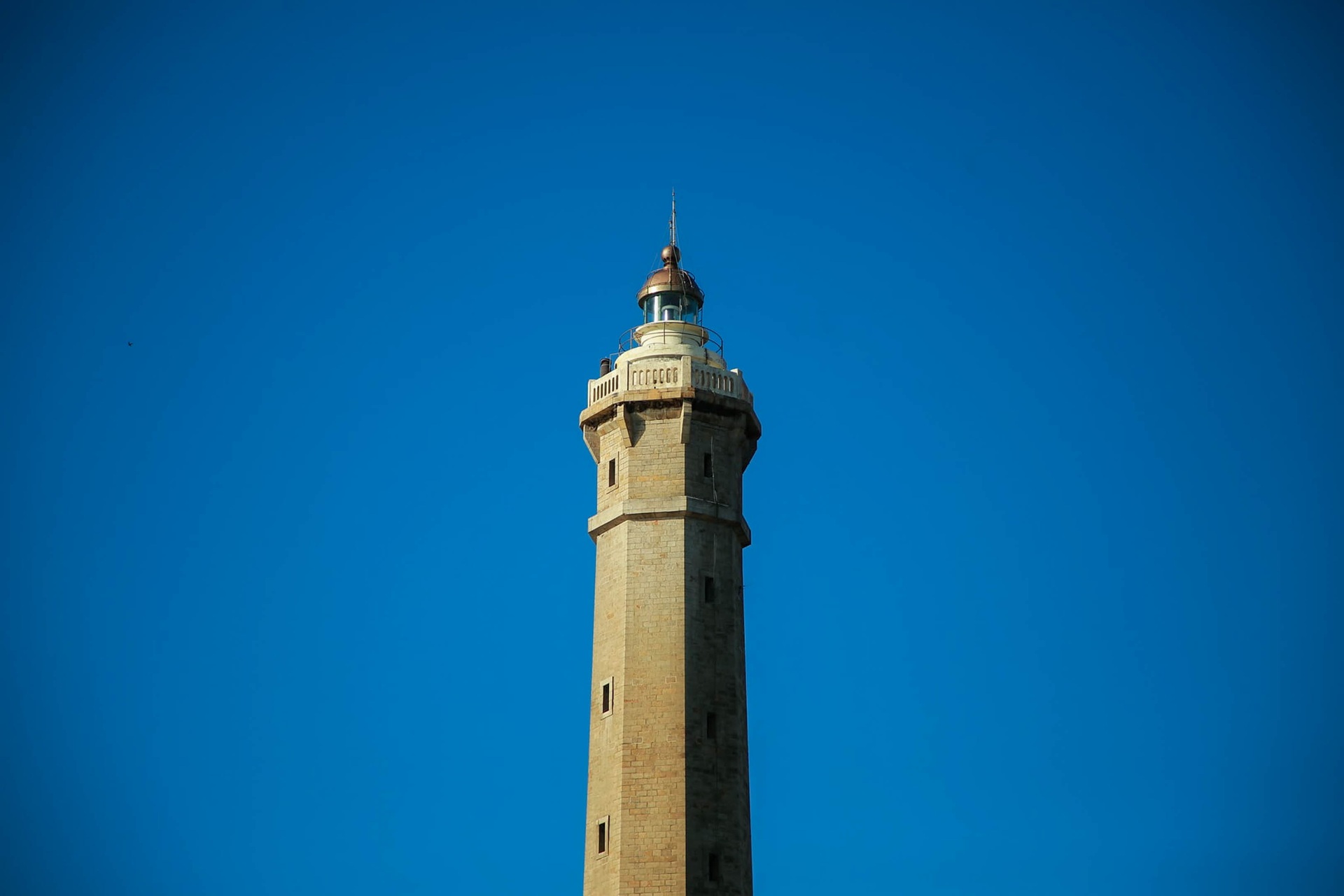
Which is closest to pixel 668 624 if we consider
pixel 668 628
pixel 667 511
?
pixel 668 628

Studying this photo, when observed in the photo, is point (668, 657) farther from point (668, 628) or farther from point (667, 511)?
point (667, 511)

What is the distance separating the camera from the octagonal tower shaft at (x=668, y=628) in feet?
210

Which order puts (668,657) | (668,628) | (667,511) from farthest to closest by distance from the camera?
(667,511)
(668,628)
(668,657)

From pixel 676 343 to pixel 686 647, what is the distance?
1214 centimetres

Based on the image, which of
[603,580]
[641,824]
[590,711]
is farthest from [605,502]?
[641,824]

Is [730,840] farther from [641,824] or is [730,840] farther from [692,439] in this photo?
[692,439]

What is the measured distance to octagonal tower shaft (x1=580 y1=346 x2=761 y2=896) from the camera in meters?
64.0

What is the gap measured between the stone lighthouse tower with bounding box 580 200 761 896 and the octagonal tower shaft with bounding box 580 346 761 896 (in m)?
0.05

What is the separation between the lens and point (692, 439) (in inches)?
2749

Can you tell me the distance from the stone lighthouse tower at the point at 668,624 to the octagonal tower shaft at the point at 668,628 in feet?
0.16

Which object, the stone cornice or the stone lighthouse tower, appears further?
the stone cornice

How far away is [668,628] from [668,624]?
5.7 inches

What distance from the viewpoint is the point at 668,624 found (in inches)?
2625

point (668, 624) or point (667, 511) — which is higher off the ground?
point (667, 511)
